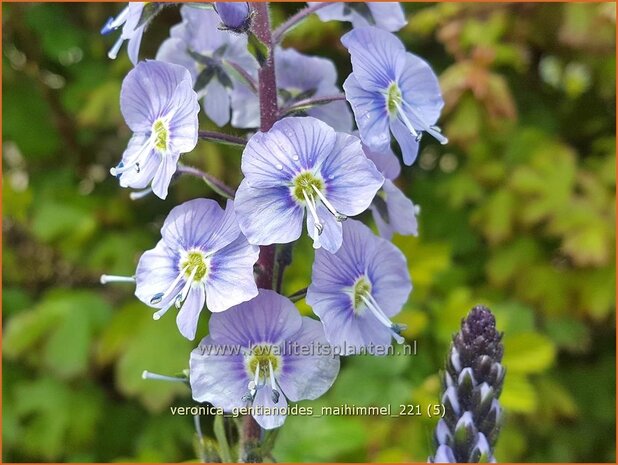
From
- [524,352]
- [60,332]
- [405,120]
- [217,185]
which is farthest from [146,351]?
[405,120]

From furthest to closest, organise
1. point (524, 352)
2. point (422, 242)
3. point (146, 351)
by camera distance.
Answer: point (422, 242) → point (146, 351) → point (524, 352)

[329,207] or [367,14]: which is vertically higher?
[367,14]

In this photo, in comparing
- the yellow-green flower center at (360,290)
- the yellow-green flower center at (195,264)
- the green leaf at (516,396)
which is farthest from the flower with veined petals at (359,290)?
the green leaf at (516,396)

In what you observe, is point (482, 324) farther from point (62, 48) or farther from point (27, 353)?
point (62, 48)

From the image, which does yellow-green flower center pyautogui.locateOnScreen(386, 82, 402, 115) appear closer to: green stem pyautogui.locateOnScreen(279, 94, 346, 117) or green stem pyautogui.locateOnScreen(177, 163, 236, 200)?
green stem pyautogui.locateOnScreen(279, 94, 346, 117)

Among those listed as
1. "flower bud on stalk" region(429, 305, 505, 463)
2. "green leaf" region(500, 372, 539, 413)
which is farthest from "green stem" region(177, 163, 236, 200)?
"green leaf" region(500, 372, 539, 413)

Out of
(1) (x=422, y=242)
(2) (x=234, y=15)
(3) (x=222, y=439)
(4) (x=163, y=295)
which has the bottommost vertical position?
(3) (x=222, y=439)

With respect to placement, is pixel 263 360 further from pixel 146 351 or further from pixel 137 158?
pixel 146 351
